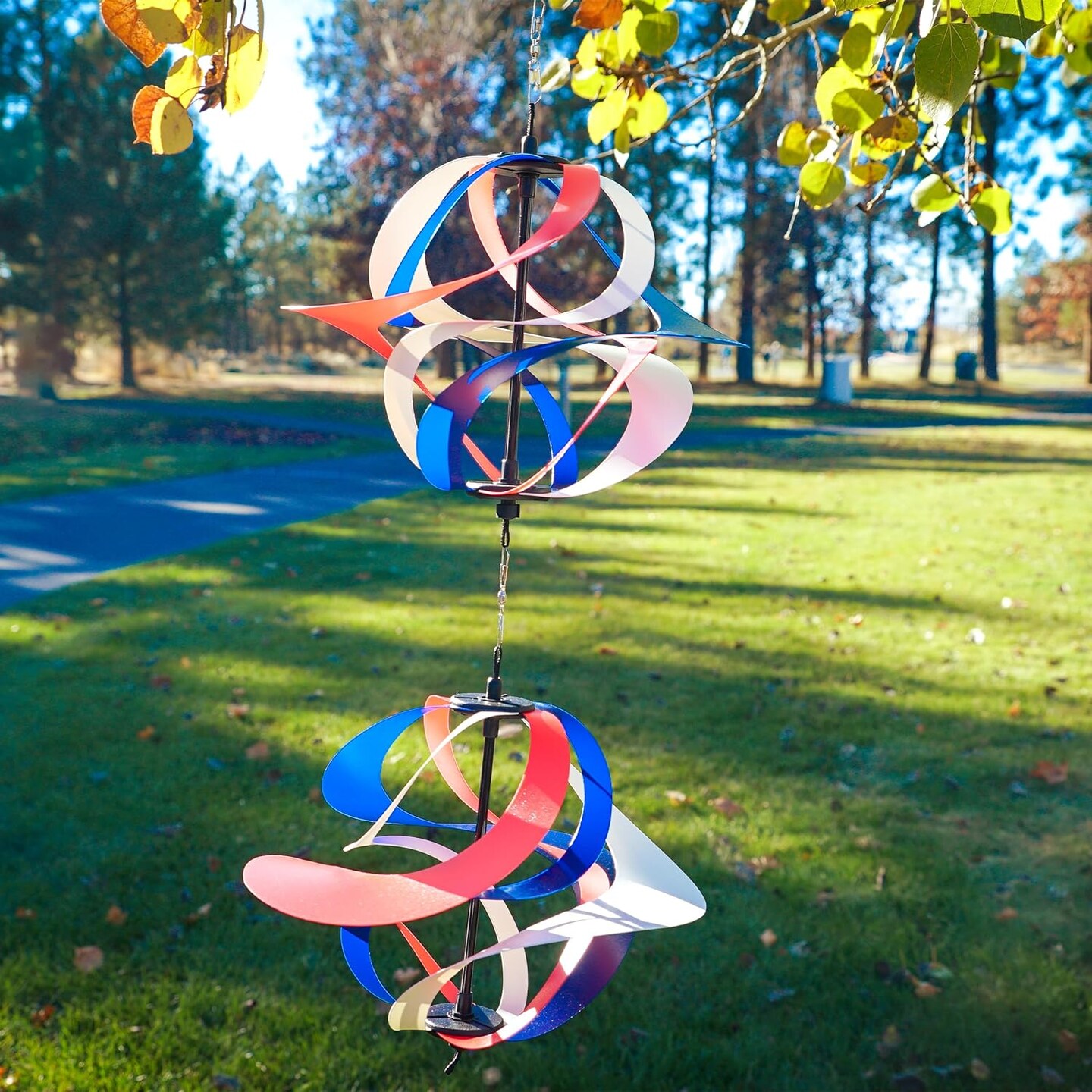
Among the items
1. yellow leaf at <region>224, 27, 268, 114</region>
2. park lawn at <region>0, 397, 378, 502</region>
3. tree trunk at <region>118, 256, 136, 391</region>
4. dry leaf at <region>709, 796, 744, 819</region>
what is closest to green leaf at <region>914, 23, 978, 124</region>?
yellow leaf at <region>224, 27, 268, 114</region>

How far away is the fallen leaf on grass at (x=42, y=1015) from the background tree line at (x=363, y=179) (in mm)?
10688

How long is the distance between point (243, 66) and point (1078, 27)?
1764 mm

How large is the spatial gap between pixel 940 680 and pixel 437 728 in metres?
5.20

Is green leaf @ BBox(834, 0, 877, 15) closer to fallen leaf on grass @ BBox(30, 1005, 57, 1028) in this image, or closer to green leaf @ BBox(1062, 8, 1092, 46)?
green leaf @ BBox(1062, 8, 1092, 46)

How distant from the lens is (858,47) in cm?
178

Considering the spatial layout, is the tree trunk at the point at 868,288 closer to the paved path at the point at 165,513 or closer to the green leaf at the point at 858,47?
the paved path at the point at 165,513

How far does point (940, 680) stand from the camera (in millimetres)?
6121

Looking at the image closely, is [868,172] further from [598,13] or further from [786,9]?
[598,13]

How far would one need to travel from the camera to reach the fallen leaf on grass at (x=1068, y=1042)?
3.25 metres

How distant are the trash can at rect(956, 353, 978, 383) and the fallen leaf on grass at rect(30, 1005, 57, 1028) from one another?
34.7 m

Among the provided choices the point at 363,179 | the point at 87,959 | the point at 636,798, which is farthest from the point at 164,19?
the point at 363,179

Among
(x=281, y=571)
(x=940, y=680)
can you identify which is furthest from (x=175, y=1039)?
(x=281, y=571)

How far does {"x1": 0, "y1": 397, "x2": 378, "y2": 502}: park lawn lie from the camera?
12.9 m

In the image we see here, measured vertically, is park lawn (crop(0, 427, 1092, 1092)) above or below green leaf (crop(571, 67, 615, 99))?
below
